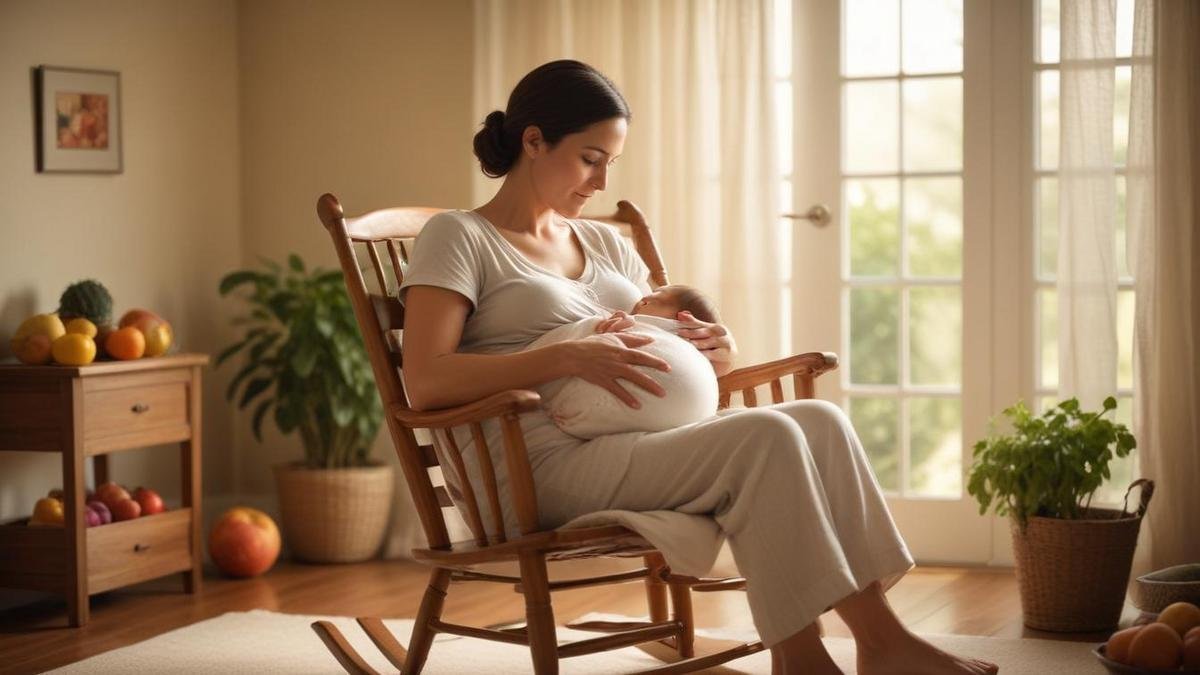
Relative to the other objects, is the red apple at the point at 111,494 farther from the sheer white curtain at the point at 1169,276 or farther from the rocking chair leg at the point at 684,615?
the sheer white curtain at the point at 1169,276

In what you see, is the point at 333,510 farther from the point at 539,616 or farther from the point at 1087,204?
the point at 1087,204

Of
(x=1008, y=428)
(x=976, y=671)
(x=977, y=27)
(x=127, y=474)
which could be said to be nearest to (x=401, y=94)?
(x=127, y=474)

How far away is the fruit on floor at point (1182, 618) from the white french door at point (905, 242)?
1680 millimetres

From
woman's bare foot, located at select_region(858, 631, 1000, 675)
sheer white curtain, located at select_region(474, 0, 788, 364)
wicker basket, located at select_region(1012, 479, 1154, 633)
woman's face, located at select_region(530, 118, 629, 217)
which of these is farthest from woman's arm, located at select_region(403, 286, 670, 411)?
sheer white curtain, located at select_region(474, 0, 788, 364)

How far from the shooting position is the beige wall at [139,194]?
4.06m

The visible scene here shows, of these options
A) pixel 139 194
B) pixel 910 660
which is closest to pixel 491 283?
pixel 910 660

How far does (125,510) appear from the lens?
398cm

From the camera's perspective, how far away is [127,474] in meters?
4.50

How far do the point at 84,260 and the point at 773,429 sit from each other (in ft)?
8.71

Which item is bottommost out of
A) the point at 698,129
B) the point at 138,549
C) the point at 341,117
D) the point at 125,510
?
the point at 138,549

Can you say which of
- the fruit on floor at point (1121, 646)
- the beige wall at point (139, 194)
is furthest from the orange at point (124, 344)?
the fruit on floor at point (1121, 646)

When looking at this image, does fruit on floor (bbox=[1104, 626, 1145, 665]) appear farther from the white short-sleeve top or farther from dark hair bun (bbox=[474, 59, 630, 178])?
dark hair bun (bbox=[474, 59, 630, 178])

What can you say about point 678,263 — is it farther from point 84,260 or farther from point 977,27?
point 84,260

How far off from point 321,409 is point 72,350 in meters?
0.95
